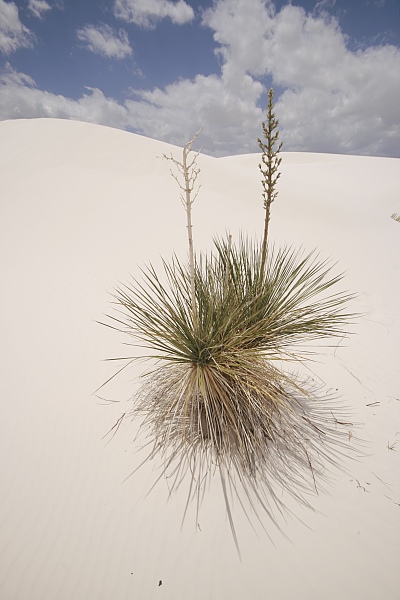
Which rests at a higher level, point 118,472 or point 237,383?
point 237,383

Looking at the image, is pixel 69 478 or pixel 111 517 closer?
pixel 111 517

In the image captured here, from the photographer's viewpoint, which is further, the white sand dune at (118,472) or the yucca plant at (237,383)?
the yucca plant at (237,383)

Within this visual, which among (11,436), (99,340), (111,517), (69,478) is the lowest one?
(111,517)

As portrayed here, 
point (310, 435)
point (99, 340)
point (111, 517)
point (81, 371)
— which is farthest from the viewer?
point (99, 340)

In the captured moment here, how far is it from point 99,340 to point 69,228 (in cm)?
442

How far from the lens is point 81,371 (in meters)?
3.17

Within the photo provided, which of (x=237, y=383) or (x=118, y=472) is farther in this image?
(x=118, y=472)

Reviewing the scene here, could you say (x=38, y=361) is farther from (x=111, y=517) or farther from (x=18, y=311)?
(x=111, y=517)

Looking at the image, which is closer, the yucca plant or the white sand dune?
the white sand dune

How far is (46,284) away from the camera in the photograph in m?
4.90

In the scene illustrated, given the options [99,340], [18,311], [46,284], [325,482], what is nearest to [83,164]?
[46,284]

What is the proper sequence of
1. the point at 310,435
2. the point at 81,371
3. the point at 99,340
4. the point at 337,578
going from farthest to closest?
the point at 99,340
the point at 81,371
the point at 310,435
the point at 337,578

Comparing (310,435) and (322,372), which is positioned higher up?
(322,372)

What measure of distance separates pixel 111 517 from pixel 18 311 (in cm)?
344
